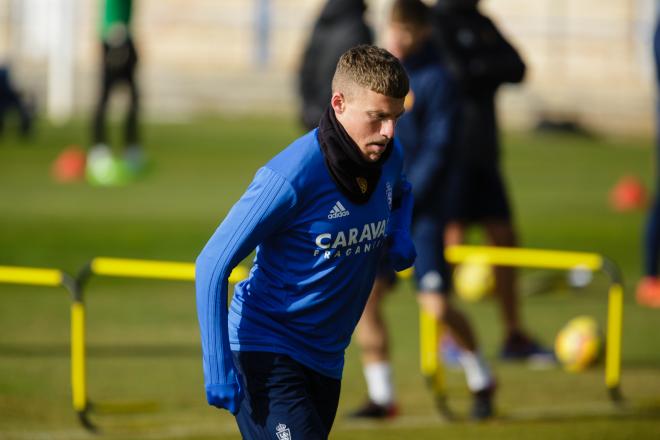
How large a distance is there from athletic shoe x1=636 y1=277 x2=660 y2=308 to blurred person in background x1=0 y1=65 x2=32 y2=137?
11714 mm

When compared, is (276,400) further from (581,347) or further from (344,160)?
(581,347)

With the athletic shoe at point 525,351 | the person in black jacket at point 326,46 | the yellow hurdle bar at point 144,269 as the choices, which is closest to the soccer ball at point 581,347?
the athletic shoe at point 525,351

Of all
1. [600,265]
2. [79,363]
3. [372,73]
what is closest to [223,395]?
[372,73]

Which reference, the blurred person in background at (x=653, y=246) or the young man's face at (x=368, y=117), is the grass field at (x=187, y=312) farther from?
the young man's face at (x=368, y=117)

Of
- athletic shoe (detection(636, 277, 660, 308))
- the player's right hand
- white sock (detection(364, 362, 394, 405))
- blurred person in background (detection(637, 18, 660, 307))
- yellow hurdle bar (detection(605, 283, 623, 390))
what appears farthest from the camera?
athletic shoe (detection(636, 277, 660, 308))

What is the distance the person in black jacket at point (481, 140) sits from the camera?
8859 millimetres

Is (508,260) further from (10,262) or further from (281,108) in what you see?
(281,108)

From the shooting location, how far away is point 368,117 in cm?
438

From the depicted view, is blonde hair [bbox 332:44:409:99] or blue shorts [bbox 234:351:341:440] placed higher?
blonde hair [bbox 332:44:409:99]

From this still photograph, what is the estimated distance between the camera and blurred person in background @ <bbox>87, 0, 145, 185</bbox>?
658 inches

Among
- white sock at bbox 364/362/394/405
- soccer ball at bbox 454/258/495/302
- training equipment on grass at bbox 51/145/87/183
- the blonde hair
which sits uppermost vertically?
the blonde hair

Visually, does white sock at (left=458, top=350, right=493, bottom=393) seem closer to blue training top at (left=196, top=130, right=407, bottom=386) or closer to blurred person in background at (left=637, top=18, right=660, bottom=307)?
blue training top at (left=196, top=130, right=407, bottom=386)

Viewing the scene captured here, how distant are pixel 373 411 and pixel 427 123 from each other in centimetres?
180

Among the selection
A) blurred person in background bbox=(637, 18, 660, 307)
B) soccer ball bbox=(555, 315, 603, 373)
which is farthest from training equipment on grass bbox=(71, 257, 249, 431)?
blurred person in background bbox=(637, 18, 660, 307)
